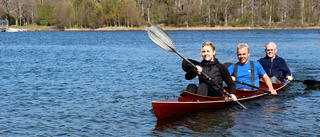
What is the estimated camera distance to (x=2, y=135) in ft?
33.9


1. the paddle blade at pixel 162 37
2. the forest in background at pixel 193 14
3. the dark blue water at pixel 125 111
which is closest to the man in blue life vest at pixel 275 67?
the dark blue water at pixel 125 111

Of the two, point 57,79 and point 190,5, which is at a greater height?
point 190,5

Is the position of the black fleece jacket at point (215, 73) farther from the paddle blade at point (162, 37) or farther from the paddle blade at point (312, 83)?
the paddle blade at point (312, 83)

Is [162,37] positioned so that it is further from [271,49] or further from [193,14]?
[193,14]

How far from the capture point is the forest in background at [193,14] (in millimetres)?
123188

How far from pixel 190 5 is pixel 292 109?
115829 mm

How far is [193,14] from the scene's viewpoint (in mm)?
127875

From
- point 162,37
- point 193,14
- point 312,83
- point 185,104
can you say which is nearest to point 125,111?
point 185,104

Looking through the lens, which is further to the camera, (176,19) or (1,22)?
(1,22)

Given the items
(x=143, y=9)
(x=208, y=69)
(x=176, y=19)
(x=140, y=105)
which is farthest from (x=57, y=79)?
(x=143, y=9)

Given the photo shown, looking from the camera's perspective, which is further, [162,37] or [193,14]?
[193,14]

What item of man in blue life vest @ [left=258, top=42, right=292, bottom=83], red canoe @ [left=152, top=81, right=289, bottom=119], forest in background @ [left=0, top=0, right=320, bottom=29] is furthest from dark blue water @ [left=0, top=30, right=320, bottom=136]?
forest in background @ [left=0, top=0, right=320, bottom=29]

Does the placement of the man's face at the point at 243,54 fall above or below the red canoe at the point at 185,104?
above

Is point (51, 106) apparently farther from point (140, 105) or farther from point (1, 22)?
point (1, 22)
